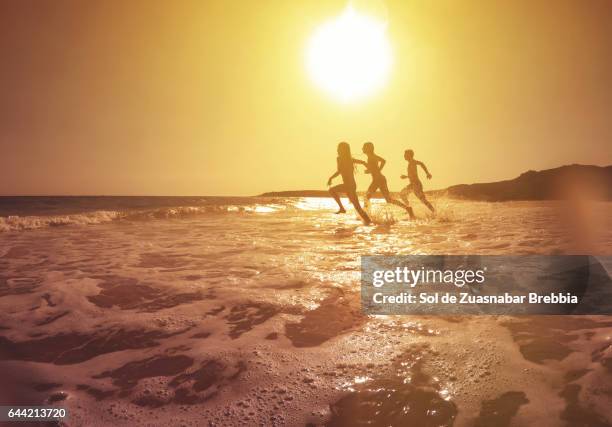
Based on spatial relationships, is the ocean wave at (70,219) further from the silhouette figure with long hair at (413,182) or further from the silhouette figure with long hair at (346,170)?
the silhouette figure with long hair at (413,182)

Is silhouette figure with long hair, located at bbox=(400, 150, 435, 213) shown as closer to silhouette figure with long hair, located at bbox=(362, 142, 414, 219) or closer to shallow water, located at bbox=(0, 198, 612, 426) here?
silhouette figure with long hair, located at bbox=(362, 142, 414, 219)

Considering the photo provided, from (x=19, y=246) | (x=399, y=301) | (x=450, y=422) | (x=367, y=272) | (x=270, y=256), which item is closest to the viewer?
(x=450, y=422)

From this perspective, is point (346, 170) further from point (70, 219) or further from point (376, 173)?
point (70, 219)

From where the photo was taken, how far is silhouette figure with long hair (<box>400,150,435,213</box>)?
12867mm

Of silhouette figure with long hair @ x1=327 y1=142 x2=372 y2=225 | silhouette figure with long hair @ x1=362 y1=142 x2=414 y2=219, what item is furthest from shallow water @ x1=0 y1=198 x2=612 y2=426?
silhouette figure with long hair @ x1=362 y1=142 x2=414 y2=219

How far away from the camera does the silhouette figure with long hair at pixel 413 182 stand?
42.2 ft

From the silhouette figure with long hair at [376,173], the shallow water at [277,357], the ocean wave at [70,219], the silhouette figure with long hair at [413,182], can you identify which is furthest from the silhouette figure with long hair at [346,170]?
the ocean wave at [70,219]

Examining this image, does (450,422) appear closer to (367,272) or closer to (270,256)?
(367,272)

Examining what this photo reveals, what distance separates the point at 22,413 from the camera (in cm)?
185

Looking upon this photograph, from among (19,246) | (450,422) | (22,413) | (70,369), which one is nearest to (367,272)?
(450,422)

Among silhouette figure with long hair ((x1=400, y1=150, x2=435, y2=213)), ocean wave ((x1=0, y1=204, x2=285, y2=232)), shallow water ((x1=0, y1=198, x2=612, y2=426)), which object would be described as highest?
silhouette figure with long hair ((x1=400, y1=150, x2=435, y2=213))

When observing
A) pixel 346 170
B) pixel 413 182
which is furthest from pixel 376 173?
pixel 413 182

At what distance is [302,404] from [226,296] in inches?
79.7

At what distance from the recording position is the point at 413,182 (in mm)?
13070
